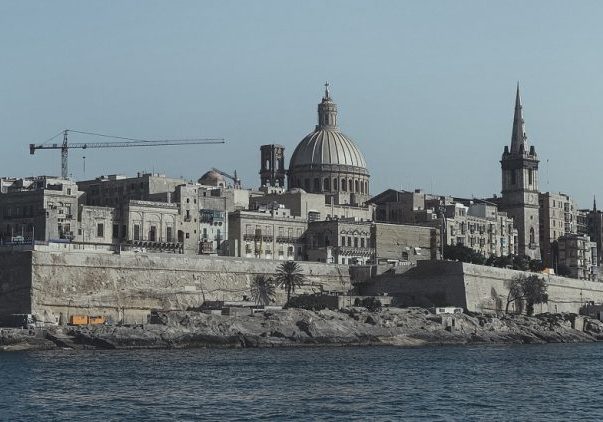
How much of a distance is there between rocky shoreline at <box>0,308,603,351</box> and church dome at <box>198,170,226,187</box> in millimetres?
28332

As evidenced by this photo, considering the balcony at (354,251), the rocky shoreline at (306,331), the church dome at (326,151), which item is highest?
the church dome at (326,151)

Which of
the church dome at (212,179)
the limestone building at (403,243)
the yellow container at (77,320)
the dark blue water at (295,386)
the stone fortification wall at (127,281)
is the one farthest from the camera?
the church dome at (212,179)

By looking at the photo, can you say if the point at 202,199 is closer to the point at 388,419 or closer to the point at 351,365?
the point at 351,365

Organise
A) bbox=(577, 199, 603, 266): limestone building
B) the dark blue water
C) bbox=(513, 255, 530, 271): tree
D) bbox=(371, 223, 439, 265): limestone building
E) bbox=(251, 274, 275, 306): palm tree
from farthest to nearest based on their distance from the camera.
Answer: bbox=(577, 199, 603, 266): limestone building → bbox=(513, 255, 530, 271): tree → bbox=(371, 223, 439, 265): limestone building → bbox=(251, 274, 275, 306): palm tree → the dark blue water

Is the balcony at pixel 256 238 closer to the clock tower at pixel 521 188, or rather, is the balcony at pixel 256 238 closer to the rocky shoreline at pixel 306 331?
the rocky shoreline at pixel 306 331

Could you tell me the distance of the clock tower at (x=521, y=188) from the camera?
379 ft

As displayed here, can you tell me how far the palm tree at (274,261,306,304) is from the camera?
81.1 meters

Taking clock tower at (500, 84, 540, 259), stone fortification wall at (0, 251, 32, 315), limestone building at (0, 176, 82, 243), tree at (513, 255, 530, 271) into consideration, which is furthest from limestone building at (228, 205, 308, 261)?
clock tower at (500, 84, 540, 259)

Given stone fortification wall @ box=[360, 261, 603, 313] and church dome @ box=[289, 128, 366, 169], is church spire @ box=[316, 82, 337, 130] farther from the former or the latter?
stone fortification wall @ box=[360, 261, 603, 313]

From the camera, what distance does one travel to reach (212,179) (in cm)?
10519

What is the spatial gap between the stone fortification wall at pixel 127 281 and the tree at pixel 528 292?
17.0 meters

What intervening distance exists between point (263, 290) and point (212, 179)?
2526cm

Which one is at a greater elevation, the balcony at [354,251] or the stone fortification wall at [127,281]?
the balcony at [354,251]

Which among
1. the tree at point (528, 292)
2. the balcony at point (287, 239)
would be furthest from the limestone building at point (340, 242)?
the tree at point (528, 292)
